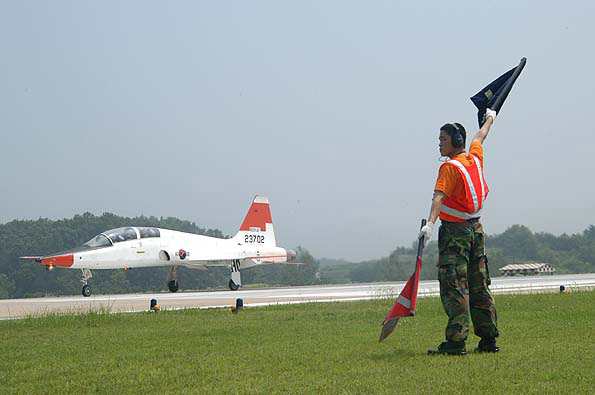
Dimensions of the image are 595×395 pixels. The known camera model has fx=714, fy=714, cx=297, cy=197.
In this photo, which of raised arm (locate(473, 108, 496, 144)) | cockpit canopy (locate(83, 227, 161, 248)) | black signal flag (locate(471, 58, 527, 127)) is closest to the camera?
raised arm (locate(473, 108, 496, 144))

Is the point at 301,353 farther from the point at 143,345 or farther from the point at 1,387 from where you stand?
the point at 1,387

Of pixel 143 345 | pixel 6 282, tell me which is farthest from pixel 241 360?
pixel 6 282

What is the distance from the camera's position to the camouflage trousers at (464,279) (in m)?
6.43

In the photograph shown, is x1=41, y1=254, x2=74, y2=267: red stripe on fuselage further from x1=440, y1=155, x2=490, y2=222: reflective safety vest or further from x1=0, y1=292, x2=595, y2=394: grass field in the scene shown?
x1=440, y1=155, x2=490, y2=222: reflective safety vest

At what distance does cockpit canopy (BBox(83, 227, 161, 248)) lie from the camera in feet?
96.8

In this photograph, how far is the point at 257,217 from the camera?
1510 inches

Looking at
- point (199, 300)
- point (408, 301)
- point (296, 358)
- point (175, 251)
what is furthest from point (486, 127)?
point (175, 251)

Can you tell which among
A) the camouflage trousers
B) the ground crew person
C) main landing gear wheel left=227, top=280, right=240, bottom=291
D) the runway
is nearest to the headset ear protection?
the ground crew person

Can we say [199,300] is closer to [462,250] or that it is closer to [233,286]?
[233,286]

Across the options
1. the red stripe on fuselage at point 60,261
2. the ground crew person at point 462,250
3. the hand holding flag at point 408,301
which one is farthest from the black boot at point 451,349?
the red stripe on fuselage at point 60,261

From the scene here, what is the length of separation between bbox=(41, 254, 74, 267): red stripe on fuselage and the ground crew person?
2379 centimetres

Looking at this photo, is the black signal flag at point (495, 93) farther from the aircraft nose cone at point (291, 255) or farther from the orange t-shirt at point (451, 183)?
the aircraft nose cone at point (291, 255)

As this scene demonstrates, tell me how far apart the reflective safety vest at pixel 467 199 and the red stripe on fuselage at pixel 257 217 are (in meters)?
31.2

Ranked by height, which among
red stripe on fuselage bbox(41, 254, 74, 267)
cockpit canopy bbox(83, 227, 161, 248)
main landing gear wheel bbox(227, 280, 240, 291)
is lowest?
main landing gear wheel bbox(227, 280, 240, 291)
